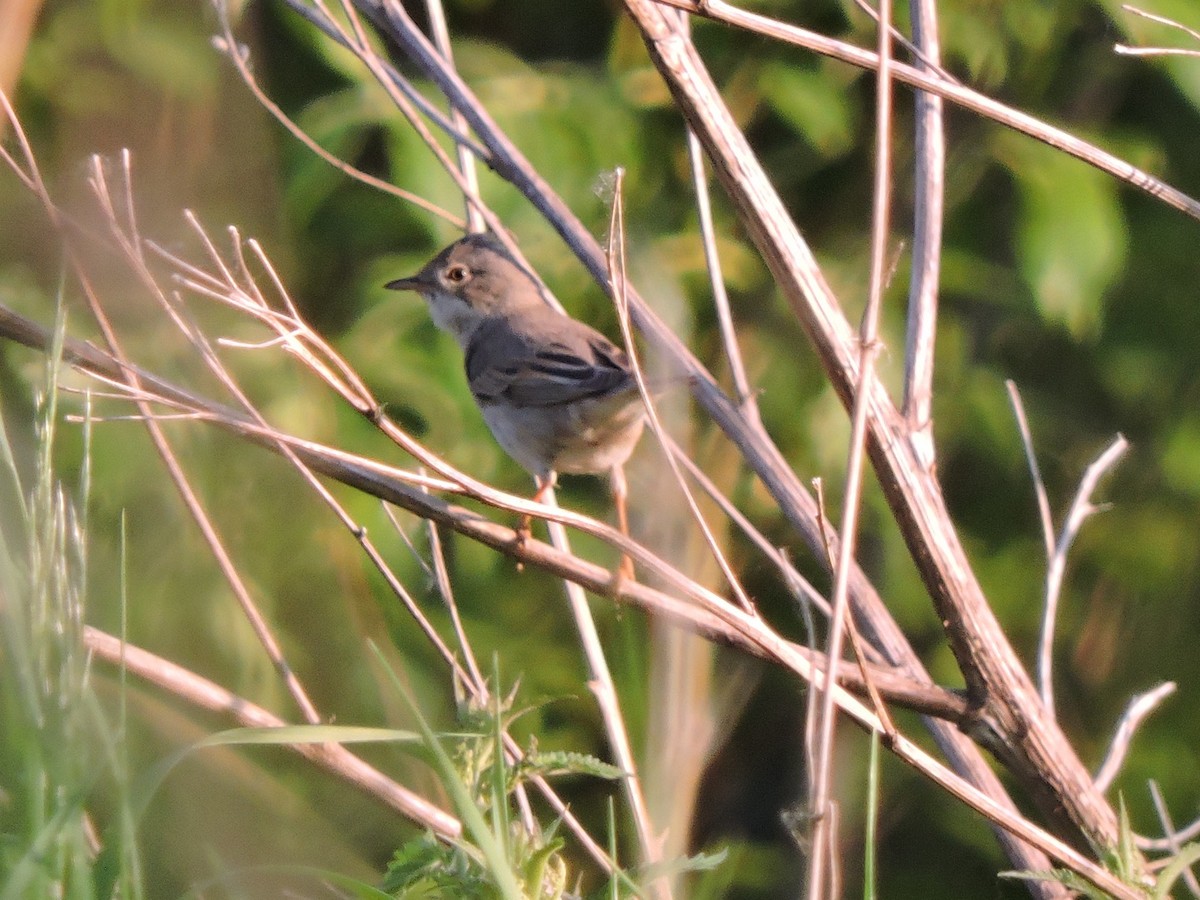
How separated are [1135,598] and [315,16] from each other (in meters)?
2.49

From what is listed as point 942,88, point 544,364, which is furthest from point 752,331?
point 942,88

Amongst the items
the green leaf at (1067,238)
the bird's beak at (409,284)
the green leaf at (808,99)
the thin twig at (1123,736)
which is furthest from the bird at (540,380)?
the thin twig at (1123,736)

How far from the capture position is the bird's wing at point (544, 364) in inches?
118

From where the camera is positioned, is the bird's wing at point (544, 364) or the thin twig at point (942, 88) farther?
the bird's wing at point (544, 364)

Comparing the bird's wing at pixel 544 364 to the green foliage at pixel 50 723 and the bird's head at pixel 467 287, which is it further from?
the green foliage at pixel 50 723

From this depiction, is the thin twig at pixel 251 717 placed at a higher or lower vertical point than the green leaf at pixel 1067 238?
lower

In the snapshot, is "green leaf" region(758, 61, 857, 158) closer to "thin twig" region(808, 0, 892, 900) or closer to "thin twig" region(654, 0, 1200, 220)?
"thin twig" region(654, 0, 1200, 220)

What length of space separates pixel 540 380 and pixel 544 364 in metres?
0.08

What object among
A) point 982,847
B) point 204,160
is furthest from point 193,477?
point 982,847

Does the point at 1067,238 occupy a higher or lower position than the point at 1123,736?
higher

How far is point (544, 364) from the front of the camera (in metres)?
3.21

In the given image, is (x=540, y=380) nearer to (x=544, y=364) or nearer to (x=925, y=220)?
(x=544, y=364)

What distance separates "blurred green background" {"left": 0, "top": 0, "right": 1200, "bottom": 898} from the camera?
2.72 metres

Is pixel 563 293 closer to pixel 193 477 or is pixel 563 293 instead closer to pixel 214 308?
pixel 214 308
